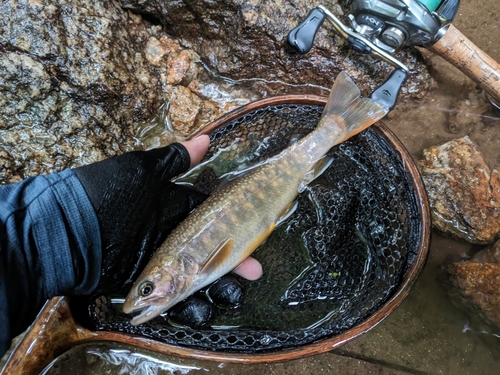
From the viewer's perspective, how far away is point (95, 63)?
Answer: 8.09 feet

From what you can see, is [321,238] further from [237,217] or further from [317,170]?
[237,217]

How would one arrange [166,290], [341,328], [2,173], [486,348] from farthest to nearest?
[486,348] → [2,173] → [341,328] → [166,290]

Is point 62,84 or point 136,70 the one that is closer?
point 62,84

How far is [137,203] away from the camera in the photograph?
6.66ft

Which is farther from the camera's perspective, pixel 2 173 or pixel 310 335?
pixel 2 173

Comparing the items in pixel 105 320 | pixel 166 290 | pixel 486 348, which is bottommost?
pixel 486 348

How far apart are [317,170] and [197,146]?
745mm

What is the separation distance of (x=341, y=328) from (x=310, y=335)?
0.17 metres

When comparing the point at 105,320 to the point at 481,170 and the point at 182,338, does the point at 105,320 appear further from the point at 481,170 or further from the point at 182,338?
the point at 481,170

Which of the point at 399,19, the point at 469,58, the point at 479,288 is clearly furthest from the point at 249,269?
the point at 469,58

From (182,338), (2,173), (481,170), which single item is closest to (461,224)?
(481,170)

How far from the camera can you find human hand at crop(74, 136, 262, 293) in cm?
186

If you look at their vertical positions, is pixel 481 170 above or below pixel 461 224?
above

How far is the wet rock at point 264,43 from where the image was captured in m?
2.73
